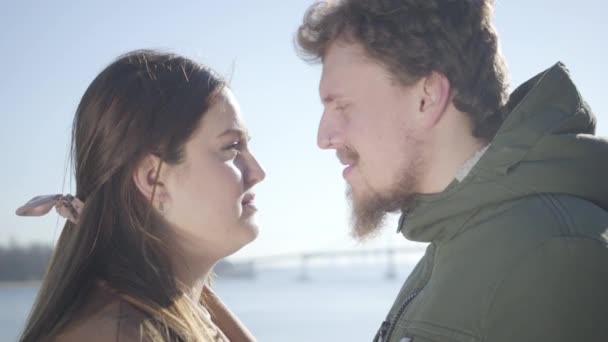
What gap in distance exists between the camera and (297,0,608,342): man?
60.7 inches

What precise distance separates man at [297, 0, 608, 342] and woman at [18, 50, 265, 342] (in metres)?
0.37

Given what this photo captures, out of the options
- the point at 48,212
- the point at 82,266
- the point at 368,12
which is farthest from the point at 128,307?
the point at 368,12

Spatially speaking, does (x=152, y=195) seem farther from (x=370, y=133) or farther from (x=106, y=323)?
(x=370, y=133)

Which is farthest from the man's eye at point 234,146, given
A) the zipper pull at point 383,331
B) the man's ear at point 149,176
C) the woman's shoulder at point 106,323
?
the zipper pull at point 383,331

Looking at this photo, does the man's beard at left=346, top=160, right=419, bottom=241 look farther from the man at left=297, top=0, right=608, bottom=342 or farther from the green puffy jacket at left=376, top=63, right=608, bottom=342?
the green puffy jacket at left=376, top=63, right=608, bottom=342

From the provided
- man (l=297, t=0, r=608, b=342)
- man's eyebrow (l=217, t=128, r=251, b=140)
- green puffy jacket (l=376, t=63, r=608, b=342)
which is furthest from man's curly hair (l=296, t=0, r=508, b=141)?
man's eyebrow (l=217, t=128, r=251, b=140)

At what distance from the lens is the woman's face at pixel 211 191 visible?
7.25 ft

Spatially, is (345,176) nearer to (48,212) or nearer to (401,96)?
(401,96)

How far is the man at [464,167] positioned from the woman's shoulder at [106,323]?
680 millimetres

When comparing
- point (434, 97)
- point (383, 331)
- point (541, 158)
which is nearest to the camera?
point (541, 158)

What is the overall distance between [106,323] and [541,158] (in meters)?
1.17

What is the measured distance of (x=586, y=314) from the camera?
149 centimetres

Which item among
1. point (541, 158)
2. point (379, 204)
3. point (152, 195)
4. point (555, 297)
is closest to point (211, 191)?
point (152, 195)

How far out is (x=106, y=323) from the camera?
1.83 metres
